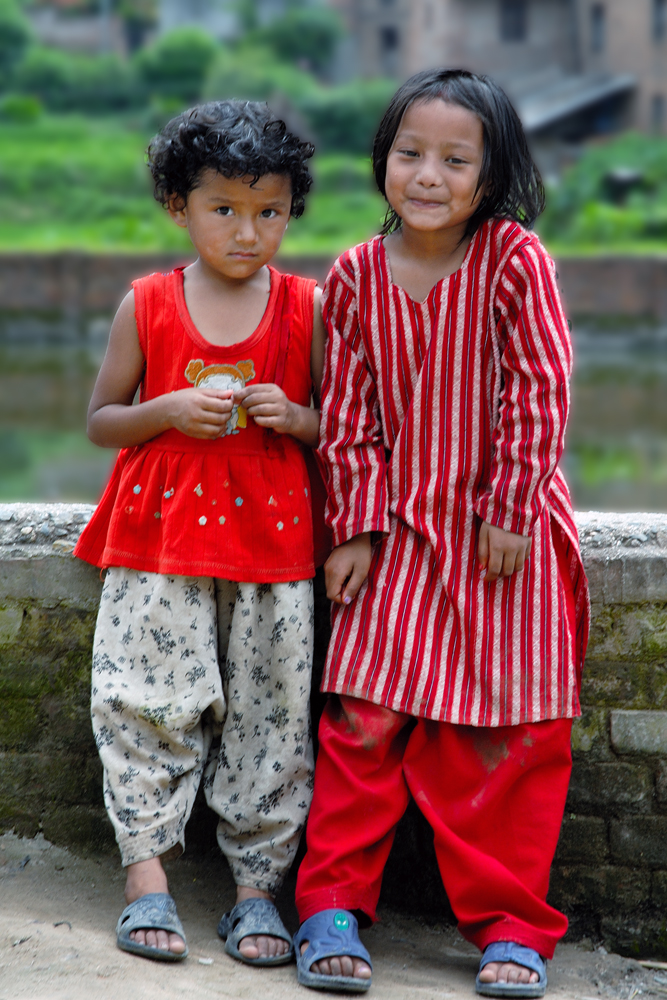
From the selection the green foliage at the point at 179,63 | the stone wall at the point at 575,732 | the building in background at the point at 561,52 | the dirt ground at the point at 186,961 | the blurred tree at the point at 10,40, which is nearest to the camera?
the dirt ground at the point at 186,961

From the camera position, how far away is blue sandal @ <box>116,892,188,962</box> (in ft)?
5.57

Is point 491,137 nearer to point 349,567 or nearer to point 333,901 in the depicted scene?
point 349,567

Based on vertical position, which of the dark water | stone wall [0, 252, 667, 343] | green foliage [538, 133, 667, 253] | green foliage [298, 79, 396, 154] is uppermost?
green foliage [298, 79, 396, 154]

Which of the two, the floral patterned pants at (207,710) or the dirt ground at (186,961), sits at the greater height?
the floral patterned pants at (207,710)

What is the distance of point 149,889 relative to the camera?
1761 millimetres

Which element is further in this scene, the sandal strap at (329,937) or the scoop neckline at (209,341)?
the scoop neckline at (209,341)

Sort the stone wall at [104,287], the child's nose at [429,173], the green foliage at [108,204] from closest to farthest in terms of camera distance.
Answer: the child's nose at [429,173], the stone wall at [104,287], the green foliage at [108,204]

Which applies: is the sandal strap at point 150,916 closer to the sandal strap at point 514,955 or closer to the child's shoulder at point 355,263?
the sandal strap at point 514,955

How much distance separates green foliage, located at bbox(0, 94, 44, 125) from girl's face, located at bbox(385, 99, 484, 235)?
3431 cm

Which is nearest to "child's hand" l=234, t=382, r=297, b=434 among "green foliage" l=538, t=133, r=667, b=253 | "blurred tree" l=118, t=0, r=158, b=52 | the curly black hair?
the curly black hair

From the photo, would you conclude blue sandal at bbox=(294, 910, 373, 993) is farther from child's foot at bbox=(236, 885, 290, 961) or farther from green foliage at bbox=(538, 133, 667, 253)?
green foliage at bbox=(538, 133, 667, 253)

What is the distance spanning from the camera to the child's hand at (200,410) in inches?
68.2

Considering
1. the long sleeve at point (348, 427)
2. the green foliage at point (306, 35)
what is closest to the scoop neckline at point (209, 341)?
the long sleeve at point (348, 427)

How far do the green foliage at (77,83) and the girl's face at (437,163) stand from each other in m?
35.9
